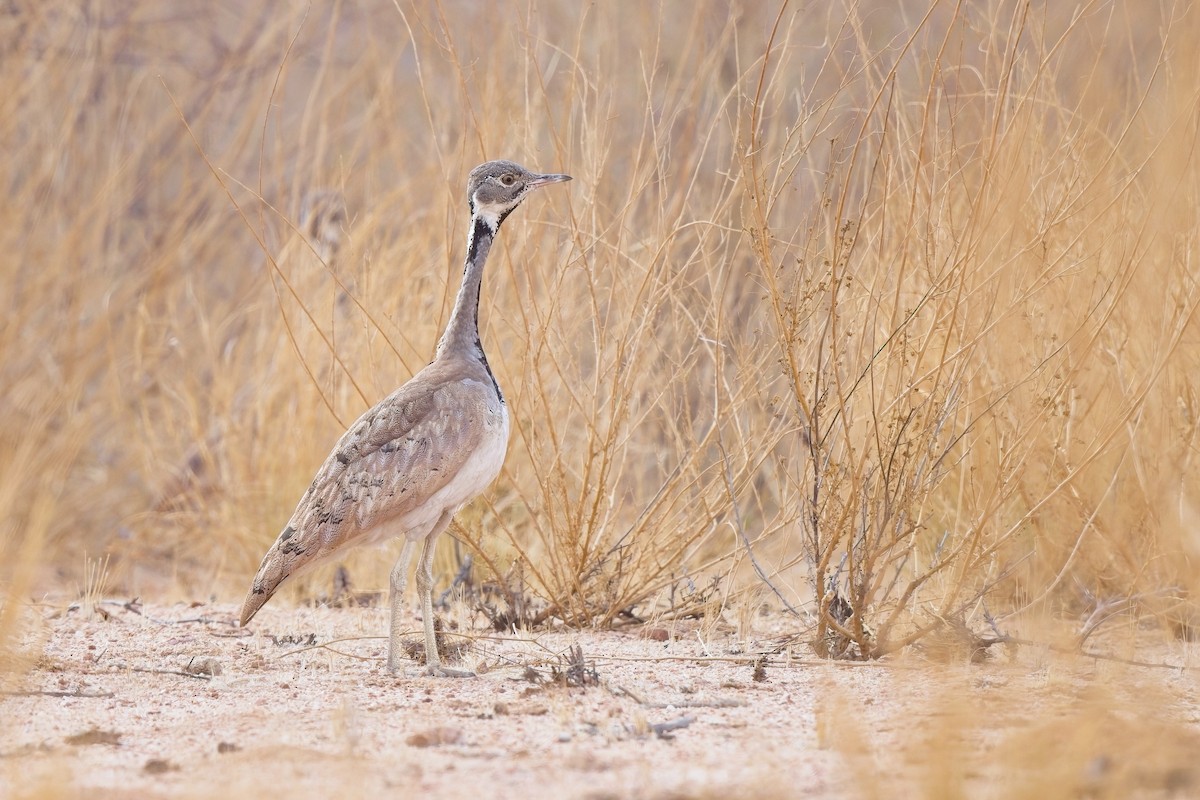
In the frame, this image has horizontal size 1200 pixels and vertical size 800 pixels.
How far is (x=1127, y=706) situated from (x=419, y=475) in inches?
81.8

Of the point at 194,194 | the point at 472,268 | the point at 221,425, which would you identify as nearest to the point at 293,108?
the point at 194,194

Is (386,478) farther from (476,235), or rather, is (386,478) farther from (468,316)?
(476,235)

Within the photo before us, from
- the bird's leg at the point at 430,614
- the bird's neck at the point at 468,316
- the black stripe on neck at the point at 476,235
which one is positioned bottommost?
the bird's leg at the point at 430,614

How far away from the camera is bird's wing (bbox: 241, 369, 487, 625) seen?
424 centimetres

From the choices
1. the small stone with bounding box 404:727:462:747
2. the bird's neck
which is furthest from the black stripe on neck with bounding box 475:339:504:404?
the small stone with bounding box 404:727:462:747

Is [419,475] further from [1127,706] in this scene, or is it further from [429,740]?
[1127,706]

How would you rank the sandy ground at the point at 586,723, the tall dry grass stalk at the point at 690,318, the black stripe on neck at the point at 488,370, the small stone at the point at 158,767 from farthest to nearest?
the black stripe on neck at the point at 488,370
the tall dry grass stalk at the point at 690,318
the small stone at the point at 158,767
the sandy ground at the point at 586,723

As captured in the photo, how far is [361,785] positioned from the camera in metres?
2.81

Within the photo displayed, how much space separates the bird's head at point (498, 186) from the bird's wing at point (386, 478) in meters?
0.66

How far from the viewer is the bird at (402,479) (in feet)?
13.9

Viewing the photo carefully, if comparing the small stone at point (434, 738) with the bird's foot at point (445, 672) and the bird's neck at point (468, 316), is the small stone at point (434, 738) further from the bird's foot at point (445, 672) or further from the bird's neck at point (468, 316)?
the bird's neck at point (468, 316)

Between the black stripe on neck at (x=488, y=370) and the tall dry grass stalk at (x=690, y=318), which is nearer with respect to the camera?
the tall dry grass stalk at (x=690, y=318)

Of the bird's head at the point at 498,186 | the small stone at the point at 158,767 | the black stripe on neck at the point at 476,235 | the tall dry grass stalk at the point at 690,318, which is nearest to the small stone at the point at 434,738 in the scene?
the small stone at the point at 158,767

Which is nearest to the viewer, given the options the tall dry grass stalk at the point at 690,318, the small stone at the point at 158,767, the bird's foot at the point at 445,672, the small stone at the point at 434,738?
the small stone at the point at 158,767
